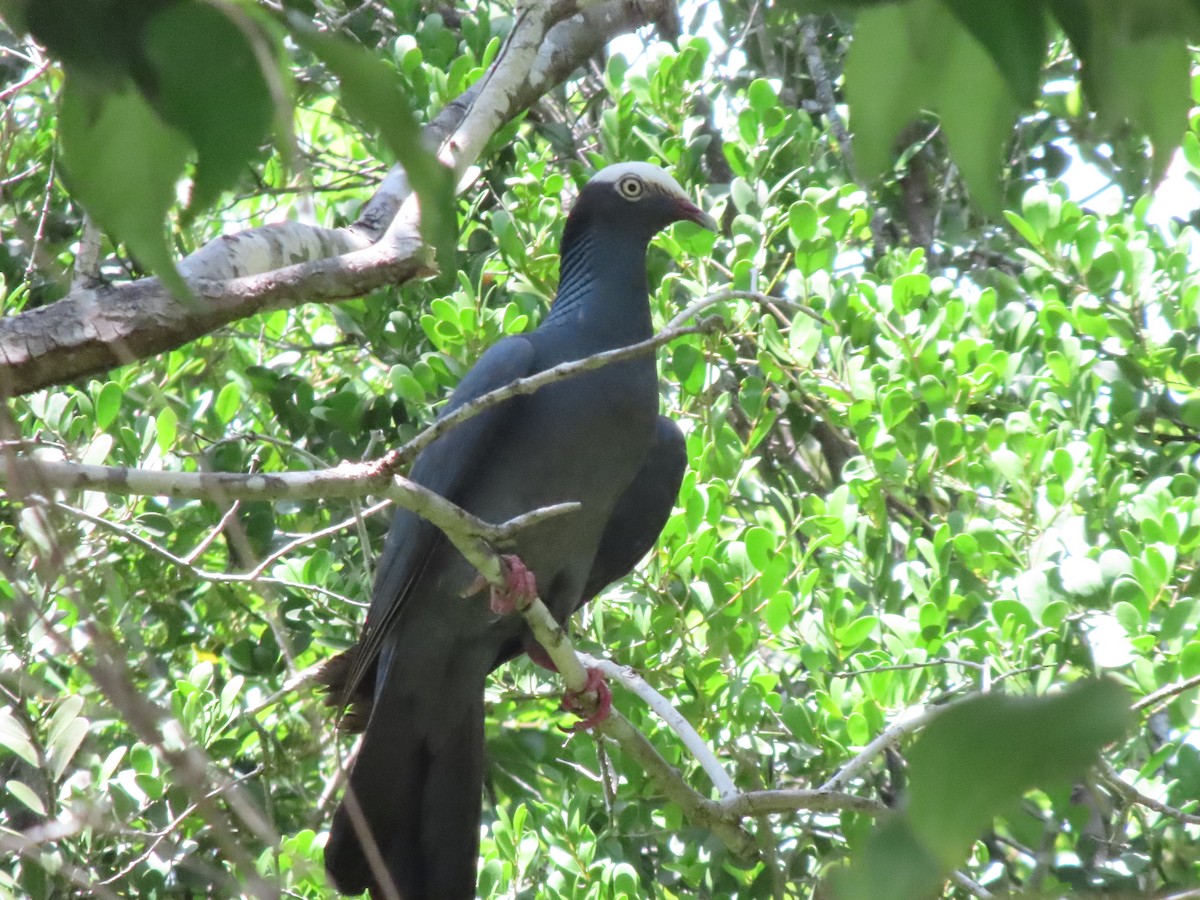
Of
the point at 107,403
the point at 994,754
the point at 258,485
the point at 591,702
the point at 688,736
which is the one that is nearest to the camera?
the point at 994,754

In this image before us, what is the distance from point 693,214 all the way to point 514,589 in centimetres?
153

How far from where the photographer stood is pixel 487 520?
138 inches

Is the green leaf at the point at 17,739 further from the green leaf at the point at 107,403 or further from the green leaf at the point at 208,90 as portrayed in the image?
the green leaf at the point at 208,90

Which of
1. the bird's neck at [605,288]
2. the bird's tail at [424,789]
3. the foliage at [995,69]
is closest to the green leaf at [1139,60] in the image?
the foliage at [995,69]

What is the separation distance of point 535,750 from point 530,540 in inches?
51.2

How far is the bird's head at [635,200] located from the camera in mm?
3912

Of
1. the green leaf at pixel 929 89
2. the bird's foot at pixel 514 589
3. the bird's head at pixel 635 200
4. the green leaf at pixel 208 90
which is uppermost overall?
the green leaf at pixel 208 90

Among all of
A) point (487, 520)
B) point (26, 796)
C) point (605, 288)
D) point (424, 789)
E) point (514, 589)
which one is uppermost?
point (605, 288)

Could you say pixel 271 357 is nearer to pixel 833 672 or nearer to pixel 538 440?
pixel 538 440

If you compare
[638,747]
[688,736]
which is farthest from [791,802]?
[638,747]

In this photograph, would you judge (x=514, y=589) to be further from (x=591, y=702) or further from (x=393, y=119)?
(x=393, y=119)

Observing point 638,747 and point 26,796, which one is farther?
point 26,796

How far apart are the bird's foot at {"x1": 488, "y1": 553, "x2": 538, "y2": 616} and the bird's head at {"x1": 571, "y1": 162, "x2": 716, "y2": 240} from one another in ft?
3.90

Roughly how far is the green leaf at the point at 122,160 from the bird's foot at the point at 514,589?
2.11 metres
